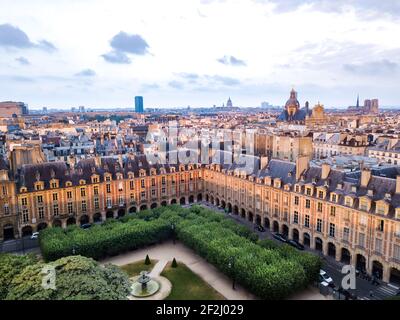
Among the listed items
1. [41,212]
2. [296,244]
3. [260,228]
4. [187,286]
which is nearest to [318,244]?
[296,244]

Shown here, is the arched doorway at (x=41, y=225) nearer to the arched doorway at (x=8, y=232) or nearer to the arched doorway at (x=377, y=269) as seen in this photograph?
the arched doorway at (x=8, y=232)

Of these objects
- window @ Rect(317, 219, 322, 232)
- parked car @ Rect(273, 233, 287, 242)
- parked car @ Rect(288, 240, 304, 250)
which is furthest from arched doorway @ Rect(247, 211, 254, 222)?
window @ Rect(317, 219, 322, 232)

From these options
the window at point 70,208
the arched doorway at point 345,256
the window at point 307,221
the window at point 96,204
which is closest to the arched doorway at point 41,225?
the window at point 70,208

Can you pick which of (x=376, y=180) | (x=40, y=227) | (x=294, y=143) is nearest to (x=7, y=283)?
(x=40, y=227)

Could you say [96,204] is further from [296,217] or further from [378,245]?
[378,245]

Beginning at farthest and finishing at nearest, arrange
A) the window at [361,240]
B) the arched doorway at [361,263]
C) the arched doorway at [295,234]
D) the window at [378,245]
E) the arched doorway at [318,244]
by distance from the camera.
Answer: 1. the arched doorway at [295,234]
2. the arched doorway at [318,244]
3. the arched doorway at [361,263]
4. the window at [361,240]
5. the window at [378,245]
